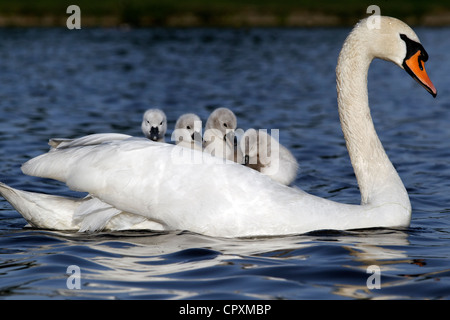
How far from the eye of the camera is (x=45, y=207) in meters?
6.24

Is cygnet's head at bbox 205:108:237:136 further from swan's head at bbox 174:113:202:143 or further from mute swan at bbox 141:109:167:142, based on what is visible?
mute swan at bbox 141:109:167:142

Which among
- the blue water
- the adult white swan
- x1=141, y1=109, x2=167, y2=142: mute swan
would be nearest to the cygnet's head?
x1=141, y1=109, x2=167, y2=142: mute swan

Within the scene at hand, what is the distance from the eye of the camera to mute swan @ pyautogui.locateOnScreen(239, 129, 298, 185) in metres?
7.05

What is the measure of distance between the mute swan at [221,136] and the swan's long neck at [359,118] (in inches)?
60.2

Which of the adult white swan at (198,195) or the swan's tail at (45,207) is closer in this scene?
the adult white swan at (198,195)

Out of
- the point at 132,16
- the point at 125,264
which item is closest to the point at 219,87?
the point at 125,264

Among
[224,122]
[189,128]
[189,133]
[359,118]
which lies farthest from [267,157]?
[189,128]

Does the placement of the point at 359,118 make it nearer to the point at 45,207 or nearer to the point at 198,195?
the point at 198,195

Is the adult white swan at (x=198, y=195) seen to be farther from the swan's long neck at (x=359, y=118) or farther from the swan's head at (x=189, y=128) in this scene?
the swan's head at (x=189, y=128)

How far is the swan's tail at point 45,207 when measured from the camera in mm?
6238

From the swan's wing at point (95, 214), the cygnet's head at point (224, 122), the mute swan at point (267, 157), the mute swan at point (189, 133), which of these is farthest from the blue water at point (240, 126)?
the mute swan at point (189, 133)

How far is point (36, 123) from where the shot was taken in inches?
505

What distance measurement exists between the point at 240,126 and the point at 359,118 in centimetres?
649
